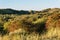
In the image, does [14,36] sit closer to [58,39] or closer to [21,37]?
[21,37]

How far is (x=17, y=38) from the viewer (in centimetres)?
1470

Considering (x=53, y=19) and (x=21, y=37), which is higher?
(x=21, y=37)

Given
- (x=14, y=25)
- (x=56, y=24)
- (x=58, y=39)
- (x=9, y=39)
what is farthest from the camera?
(x=14, y=25)

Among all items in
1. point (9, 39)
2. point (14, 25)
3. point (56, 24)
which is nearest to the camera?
point (9, 39)

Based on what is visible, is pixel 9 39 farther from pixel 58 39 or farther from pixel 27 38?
pixel 58 39

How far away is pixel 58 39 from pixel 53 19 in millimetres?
11837

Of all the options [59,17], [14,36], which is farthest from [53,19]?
[14,36]

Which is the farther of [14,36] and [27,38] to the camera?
[14,36]

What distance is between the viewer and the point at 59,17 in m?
26.1

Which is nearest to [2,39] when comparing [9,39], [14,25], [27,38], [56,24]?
[9,39]

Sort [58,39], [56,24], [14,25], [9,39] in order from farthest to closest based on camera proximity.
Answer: [14,25] < [56,24] < [9,39] < [58,39]

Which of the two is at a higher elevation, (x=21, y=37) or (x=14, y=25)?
(x=21, y=37)

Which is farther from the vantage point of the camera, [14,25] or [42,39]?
[14,25]

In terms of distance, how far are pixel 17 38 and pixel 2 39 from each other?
84 cm
